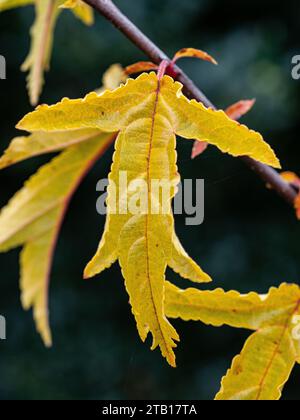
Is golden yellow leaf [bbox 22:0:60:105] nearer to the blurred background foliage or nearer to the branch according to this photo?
the branch

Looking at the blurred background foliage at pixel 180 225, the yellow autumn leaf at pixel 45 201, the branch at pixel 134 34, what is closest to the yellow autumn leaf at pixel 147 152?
the branch at pixel 134 34

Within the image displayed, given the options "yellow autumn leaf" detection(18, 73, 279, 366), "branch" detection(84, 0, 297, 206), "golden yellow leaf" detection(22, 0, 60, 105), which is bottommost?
"yellow autumn leaf" detection(18, 73, 279, 366)

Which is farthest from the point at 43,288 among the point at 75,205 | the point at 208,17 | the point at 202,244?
the point at 208,17

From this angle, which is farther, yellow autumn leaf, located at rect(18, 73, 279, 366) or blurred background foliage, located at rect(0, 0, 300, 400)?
blurred background foliage, located at rect(0, 0, 300, 400)

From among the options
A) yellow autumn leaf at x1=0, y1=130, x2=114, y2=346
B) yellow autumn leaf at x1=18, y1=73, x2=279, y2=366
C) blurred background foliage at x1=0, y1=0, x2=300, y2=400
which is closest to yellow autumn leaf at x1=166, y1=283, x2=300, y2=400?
yellow autumn leaf at x1=18, y1=73, x2=279, y2=366

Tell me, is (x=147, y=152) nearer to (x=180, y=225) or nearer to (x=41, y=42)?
(x=41, y=42)

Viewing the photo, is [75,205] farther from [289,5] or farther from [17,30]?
[289,5]

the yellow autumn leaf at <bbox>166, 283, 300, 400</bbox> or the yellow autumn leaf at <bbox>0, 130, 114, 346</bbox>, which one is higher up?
the yellow autumn leaf at <bbox>0, 130, 114, 346</bbox>
